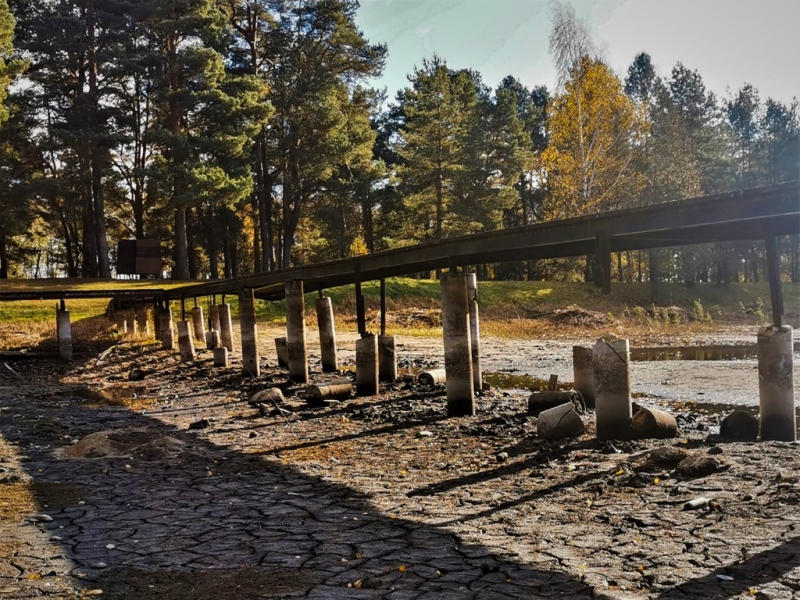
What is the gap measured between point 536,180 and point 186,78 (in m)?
30.0

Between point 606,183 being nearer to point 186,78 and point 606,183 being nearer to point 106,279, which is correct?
point 186,78

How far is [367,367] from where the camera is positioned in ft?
54.1

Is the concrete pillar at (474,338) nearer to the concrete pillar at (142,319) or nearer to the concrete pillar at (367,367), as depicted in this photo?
the concrete pillar at (367,367)

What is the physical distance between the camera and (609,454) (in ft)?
30.6

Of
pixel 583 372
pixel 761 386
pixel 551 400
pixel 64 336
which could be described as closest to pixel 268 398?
pixel 551 400

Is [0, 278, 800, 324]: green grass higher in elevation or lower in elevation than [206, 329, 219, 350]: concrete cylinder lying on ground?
higher

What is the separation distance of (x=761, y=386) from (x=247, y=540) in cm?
681

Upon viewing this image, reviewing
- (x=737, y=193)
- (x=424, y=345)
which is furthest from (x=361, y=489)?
(x=424, y=345)

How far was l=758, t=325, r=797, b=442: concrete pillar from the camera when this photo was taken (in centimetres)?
964

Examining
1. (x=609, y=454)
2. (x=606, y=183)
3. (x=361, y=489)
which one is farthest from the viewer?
(x=606, y=183)

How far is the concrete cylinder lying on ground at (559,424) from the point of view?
10477mm

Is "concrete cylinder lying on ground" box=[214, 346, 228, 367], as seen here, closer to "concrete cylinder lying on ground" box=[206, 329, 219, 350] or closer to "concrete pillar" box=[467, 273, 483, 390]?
"concrete cylinder lying on ground" box=[206, 329, 219, 350]

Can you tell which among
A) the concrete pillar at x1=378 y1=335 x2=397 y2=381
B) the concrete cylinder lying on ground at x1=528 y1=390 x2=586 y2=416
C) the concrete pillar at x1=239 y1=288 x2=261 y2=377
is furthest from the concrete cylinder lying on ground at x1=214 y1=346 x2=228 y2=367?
the concrete cylinder lying on ground at x1=528 y1=390 x2=586 y2=416

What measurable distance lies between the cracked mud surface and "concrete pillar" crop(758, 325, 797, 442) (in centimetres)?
47
